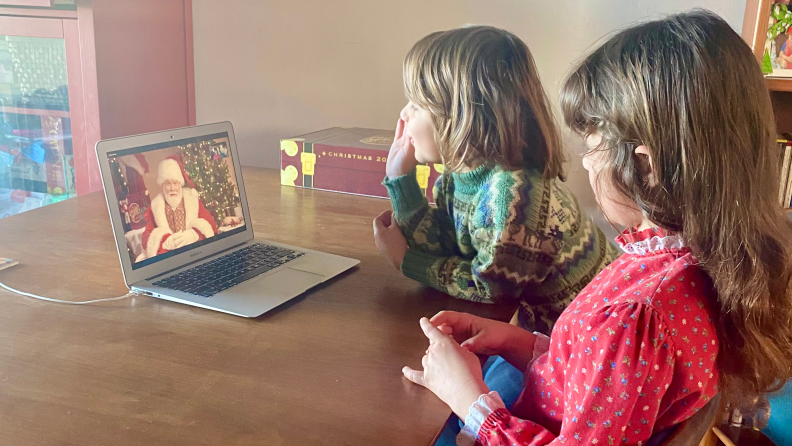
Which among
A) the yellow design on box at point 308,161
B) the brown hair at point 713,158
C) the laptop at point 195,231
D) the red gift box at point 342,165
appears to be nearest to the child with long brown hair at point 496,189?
the laptop at point 195,231

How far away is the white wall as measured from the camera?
172 centimetres

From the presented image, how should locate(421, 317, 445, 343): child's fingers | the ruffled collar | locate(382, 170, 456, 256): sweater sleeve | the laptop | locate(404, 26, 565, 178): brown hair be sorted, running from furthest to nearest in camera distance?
locate(382, 170, 456, 256): sweater sleeve < locate(404, 26, 565, 178): brown hair < the laptop < locate(421, 317, 445, 343): child's fingers < the ruffled collar

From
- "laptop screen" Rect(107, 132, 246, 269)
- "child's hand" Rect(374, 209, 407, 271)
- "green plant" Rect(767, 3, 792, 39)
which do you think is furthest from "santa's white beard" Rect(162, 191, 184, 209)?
"green plant" Rect(767, 3, 792, 39)

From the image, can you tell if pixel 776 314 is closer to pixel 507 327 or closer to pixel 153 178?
pixel 507 327

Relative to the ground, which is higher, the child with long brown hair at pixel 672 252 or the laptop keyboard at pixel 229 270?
the child with long brown hair at pixel 672 252

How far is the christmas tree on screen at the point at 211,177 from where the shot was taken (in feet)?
3.56

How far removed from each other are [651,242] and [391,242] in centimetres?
50

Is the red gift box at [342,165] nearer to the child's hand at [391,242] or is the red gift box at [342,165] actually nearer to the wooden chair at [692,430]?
the child's hand at [391,242]

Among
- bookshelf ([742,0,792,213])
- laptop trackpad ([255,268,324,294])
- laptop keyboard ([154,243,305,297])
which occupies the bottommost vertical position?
laptop trackpad ([255,268,324,294])

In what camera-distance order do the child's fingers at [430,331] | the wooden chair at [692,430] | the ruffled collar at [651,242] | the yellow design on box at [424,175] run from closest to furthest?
the wooden chair at [692,430], the ruffled collar at [651,242], the child's fingers at [430,331], the yellow design on box at [424,175]

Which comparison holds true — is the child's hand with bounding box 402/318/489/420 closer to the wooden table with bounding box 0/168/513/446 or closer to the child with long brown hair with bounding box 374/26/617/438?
the wooden table with bounding box 0/168/513/446

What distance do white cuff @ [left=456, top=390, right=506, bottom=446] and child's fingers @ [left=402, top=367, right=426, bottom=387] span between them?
0.06 meters

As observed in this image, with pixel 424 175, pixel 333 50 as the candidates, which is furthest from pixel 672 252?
pixel 333 50

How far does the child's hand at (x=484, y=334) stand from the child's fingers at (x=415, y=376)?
0.40 feet
